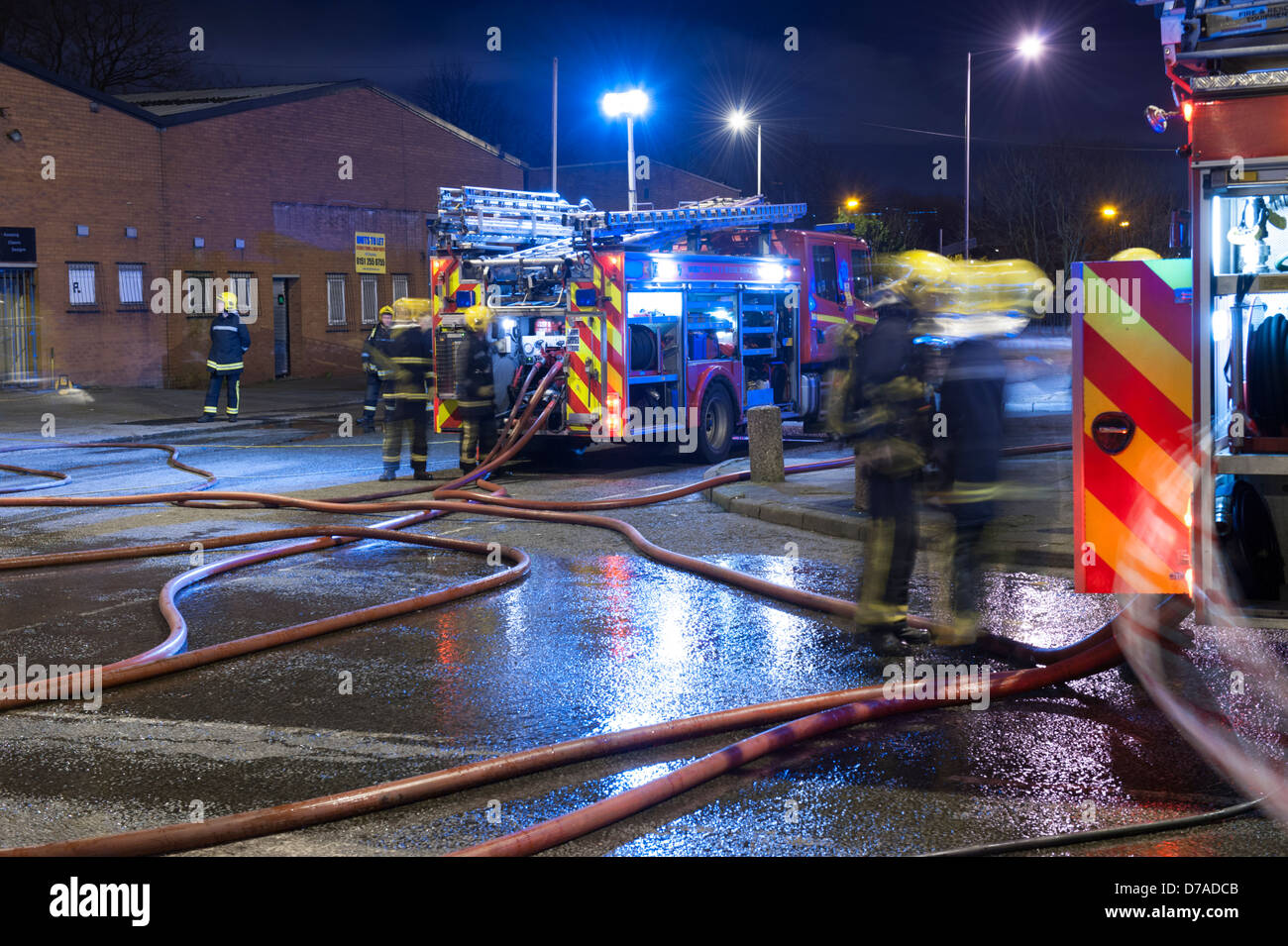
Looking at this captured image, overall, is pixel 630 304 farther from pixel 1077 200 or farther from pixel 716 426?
pixel 1077 200

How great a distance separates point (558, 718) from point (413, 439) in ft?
26.4

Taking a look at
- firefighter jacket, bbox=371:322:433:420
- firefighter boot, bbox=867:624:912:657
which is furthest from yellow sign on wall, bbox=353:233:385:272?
firefighter boot, bbox=867:624:912:657

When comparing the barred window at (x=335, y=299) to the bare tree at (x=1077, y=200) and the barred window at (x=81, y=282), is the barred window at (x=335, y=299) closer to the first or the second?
the barred window at (x=81, y=282)

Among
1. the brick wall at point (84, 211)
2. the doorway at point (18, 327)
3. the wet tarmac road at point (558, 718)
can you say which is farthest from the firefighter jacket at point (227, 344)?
the wet tarmac road at point (558, 718)

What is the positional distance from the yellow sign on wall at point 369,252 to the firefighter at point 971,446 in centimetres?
2879

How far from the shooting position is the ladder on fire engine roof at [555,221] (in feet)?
45.6

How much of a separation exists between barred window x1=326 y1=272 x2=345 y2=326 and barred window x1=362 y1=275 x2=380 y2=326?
0.66 m

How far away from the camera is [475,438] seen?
13.2m

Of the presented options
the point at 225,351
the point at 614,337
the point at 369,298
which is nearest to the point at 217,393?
the point at 225,351

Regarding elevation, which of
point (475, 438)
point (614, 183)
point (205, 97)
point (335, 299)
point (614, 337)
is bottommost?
point (475, 438)

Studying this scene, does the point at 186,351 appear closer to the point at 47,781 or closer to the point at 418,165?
the point at 418,165

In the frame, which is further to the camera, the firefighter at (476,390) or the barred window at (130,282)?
the barred window at (130,282)
